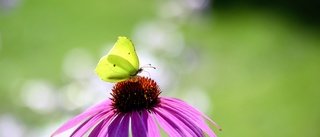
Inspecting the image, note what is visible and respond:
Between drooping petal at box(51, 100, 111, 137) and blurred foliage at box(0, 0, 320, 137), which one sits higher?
blurred foliage at box(0, 0, 320, 137)

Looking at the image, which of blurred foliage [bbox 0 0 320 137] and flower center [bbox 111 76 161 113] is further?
blurred foliage [bbox 0 0 320 137]

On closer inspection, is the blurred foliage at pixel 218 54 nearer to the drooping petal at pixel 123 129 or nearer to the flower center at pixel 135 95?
the flower center at pixel 135 95

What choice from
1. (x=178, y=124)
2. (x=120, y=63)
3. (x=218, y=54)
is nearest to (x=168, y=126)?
(x=178, y=124)

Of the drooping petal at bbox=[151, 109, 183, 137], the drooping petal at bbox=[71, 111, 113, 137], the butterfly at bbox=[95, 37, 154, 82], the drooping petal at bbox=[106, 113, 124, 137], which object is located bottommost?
the drooping petal at bbox=[151, 109, 183, 137]

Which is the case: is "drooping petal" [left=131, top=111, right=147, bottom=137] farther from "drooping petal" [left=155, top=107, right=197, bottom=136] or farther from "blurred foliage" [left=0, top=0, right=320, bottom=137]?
"blurred foliage" [left=0, top=0, right=320, bottom=137]

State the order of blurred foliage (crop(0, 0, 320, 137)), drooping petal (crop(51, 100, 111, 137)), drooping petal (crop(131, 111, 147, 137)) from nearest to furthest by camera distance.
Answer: drooping petal (crop(131, 111, 147, 137)) → drooping petal (crop(51, 100, 111, 137)) → blurred foliage (crop(0, 0, 320, 137))

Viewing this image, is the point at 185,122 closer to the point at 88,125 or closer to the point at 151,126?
the point at 151,126

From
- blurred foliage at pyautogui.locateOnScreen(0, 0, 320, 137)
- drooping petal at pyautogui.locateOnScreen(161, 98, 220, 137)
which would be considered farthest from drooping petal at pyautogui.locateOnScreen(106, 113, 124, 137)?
blurred foliage at pyautogui.locateOnScreen(0, 0, 320, 137)

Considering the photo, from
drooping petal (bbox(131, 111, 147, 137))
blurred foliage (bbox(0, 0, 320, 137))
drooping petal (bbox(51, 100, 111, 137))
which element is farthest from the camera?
blurred foliage (bbox(0, 0, 320, 137))
